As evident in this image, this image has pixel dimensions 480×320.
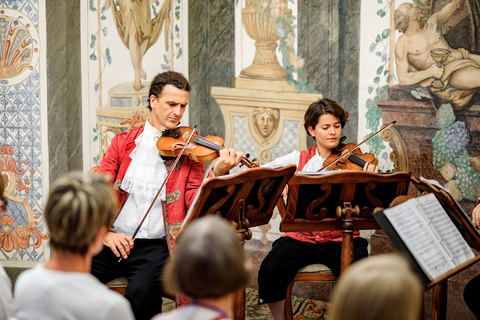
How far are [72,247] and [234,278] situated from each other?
1.74 feet

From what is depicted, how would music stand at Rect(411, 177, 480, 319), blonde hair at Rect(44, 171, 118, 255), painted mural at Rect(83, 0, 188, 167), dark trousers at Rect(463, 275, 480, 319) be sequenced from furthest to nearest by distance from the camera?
painted mural at Rect(83, 0, 188, 167) < dark trousers at Rect(463, 275, 480, 319) < music stand at Rect(411, 177, 480, 319) < blonde hair at Rect(44, 171, 118, 255)

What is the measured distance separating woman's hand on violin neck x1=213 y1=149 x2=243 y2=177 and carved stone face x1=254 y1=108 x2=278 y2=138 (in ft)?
4.43

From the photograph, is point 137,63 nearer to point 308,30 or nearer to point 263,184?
point 308,30

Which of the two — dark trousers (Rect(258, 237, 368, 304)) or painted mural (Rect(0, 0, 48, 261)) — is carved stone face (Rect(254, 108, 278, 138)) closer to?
dark trousers (Rect(258, 237, 368, 304))

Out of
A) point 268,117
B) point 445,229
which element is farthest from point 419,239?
point 268,117

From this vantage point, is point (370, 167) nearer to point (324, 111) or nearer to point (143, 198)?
point (324, 111)

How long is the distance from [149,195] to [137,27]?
5.46 ft

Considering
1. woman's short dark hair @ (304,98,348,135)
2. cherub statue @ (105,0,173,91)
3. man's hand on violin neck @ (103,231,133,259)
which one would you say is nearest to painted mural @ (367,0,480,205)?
woman's short dark hair @ (304,98,348,135)

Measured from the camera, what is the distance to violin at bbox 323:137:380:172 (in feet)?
11.8

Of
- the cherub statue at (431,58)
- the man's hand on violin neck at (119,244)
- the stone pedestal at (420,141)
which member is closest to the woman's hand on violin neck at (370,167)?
the stone pedestal at (420,141)

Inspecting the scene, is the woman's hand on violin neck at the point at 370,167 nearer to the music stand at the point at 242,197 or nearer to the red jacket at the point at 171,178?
the music stand at the point at 242,197

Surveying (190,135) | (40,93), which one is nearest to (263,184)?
(190,135)

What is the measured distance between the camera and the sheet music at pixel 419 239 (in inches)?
91.0

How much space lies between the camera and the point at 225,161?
3.24 metres
